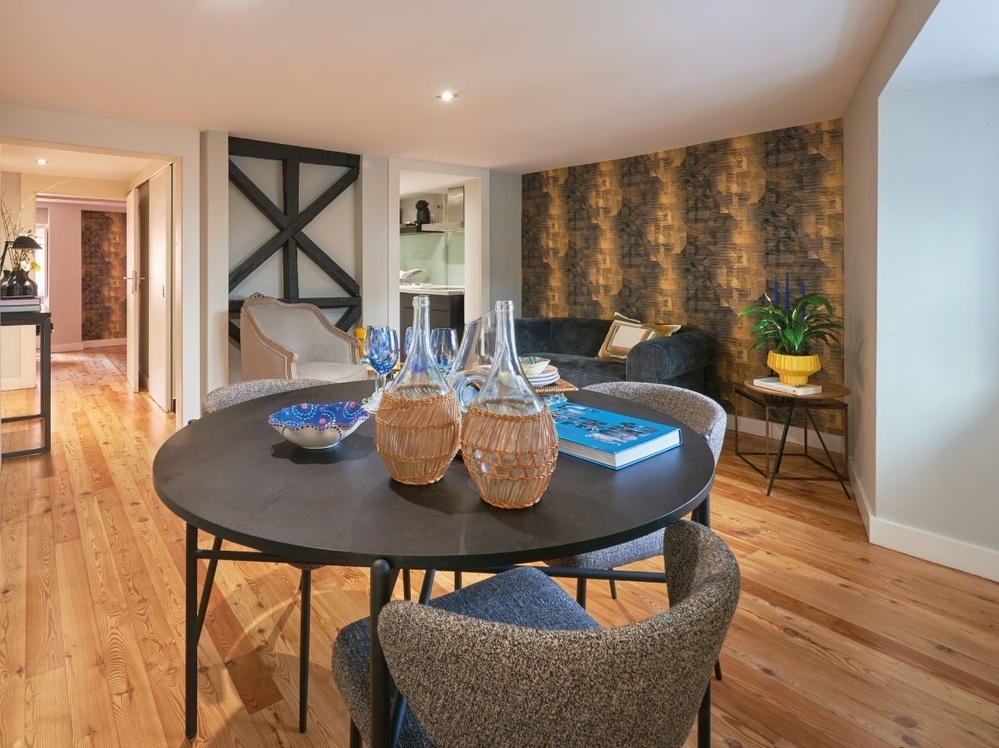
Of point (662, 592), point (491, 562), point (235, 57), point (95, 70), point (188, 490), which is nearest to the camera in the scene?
point (491, 562)

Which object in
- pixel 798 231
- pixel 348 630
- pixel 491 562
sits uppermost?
pixel 798 231

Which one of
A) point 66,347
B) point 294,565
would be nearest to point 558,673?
point 294,565

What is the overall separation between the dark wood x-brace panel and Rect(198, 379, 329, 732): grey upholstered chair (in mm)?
3162

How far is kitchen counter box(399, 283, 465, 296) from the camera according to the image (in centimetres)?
717

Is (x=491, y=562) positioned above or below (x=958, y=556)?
above

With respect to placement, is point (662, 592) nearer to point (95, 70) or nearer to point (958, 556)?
point (958, 556)

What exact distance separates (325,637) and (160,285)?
462 cm

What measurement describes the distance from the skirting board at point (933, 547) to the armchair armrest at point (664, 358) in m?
1.51

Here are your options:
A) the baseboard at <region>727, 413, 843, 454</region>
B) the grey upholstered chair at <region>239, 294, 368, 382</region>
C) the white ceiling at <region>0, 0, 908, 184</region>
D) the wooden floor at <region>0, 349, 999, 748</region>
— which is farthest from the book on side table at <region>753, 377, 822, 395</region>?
the grey upholstered chair at <region>239, 294, 368, 382</region>

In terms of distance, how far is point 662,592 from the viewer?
2.33 m

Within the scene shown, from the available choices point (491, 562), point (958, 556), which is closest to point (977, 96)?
point (958, 556)

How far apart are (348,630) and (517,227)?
572 cm

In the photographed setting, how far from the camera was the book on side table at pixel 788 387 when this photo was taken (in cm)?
334

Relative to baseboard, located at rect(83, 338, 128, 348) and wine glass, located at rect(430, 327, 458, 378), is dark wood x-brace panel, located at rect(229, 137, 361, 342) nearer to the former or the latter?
wine glass, located at rect(430, 327, 458, 378)
